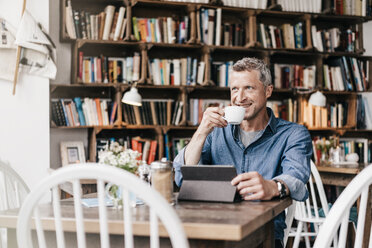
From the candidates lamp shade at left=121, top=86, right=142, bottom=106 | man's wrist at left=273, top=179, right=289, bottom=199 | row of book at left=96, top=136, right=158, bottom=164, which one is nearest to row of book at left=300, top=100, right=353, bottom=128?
row of book at left=96, top=136, right=158, bottom=164

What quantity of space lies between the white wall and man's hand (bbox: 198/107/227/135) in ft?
7.29

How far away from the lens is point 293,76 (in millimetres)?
4906

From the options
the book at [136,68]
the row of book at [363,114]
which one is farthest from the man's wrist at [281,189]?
the row of book at [363,114]

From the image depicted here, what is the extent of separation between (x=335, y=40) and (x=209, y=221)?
166 inches

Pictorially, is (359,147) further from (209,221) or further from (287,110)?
(209,221)

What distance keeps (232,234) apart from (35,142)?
2.97 metres

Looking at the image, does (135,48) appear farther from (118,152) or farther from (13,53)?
(118,152)

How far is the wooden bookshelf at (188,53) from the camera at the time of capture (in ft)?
14.2

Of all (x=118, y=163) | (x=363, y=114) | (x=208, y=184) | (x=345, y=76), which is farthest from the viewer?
(x=363, y=114)

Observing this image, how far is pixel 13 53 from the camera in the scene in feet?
12.2

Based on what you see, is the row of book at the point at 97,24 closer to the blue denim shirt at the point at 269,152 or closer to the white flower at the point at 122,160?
the blue denim shirt at the point at 269,152

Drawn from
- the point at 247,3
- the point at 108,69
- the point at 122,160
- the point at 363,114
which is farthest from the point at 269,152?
the point at 363,114

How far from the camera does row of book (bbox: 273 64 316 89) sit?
4.87m

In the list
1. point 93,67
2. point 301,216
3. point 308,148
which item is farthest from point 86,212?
point 93,67
